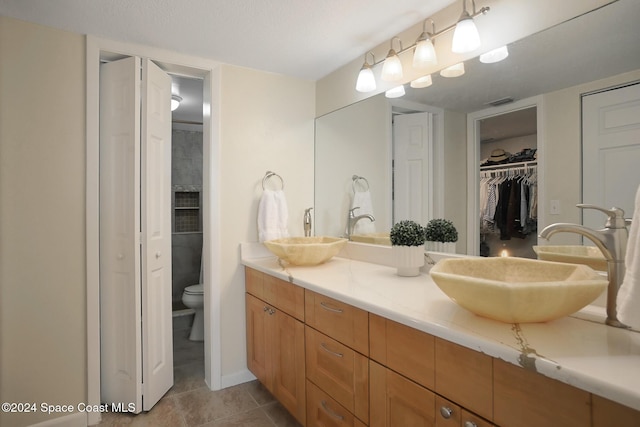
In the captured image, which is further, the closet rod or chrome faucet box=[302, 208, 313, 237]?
chrome faucet box=[302, 208, 313, 237]

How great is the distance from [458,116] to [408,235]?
25.2 inches

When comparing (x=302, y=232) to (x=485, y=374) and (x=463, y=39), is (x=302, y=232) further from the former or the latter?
(x=485, y=374)

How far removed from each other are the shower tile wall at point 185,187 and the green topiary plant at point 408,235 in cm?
307

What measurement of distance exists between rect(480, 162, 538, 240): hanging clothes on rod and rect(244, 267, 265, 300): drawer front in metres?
1.31

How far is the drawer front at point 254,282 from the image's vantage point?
2.11 m

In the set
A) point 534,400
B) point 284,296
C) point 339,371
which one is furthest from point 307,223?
point 534,400

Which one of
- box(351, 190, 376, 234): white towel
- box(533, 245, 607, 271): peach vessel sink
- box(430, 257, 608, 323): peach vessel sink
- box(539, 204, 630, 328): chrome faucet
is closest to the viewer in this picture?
box(430, 257, 608, 323): peach vessel sink

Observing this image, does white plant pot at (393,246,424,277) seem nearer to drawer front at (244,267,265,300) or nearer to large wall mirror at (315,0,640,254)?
large wall mirror at (315,0,640,254)

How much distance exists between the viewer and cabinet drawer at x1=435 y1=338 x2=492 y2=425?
2.87ft

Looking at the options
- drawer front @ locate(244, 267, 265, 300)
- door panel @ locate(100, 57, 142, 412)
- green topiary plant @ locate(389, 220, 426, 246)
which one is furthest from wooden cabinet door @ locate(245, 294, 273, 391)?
green topiary plant @ locate(389, 220, 426, 246)

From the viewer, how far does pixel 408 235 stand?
5.36ft

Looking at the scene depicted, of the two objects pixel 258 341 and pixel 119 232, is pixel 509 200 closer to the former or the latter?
pixel 258 341

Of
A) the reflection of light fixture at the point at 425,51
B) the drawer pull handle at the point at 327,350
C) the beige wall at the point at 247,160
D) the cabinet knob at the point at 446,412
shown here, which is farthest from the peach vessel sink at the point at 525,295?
the beige wall at the point at 247,160

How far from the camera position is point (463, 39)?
1451 millimetres
